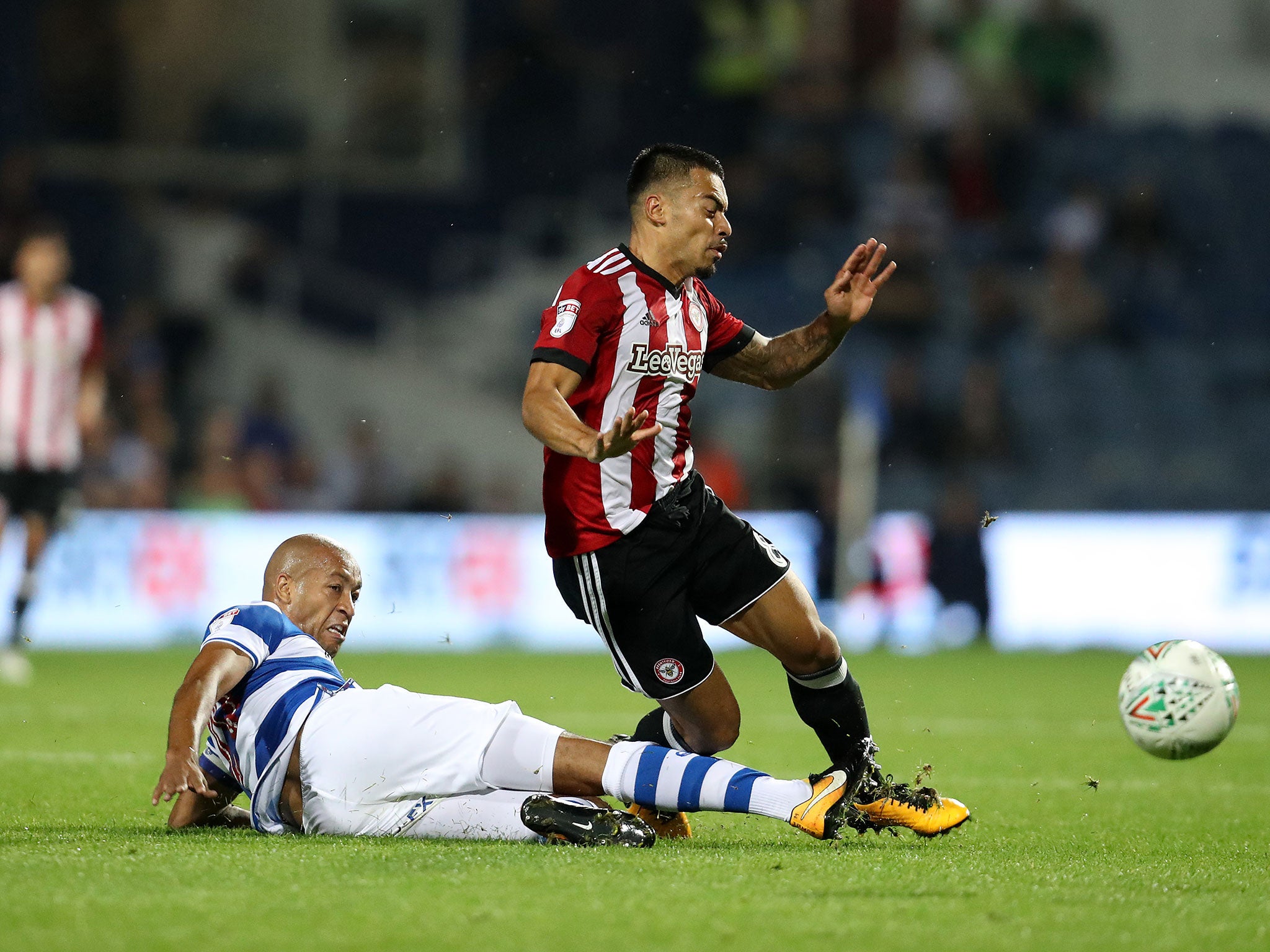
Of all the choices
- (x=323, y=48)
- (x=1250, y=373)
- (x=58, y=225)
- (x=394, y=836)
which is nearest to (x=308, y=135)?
(x=323, y=48)

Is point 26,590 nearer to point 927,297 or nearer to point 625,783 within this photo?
point 625,783

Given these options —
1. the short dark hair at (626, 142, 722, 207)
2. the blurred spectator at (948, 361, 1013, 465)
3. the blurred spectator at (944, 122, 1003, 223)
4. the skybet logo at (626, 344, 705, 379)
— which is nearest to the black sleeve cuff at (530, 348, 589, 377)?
the skybet logo at (626, 344, 705, 379)

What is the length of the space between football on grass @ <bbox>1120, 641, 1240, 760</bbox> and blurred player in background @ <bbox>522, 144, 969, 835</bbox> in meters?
0.89

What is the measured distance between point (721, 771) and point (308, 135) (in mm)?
16669

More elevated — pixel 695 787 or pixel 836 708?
pixel 836 708

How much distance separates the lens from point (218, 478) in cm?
1453

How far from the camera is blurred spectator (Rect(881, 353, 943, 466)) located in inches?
583

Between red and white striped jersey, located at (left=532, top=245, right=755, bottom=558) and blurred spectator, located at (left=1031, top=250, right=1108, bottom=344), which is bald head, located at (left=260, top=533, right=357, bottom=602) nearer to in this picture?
red and white striped jersey, located at (left=532, top=245, right=755, bottom=558)

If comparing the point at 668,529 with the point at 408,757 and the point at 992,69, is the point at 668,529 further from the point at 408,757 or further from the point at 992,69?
the point at 992,69

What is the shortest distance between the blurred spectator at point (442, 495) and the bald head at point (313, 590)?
934 cm

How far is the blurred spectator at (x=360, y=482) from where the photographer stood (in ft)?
49.4

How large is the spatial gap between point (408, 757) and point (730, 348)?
1751 mm

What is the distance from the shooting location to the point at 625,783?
4492 millimetres

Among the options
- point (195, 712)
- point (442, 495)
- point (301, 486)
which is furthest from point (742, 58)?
point (195, 712)
